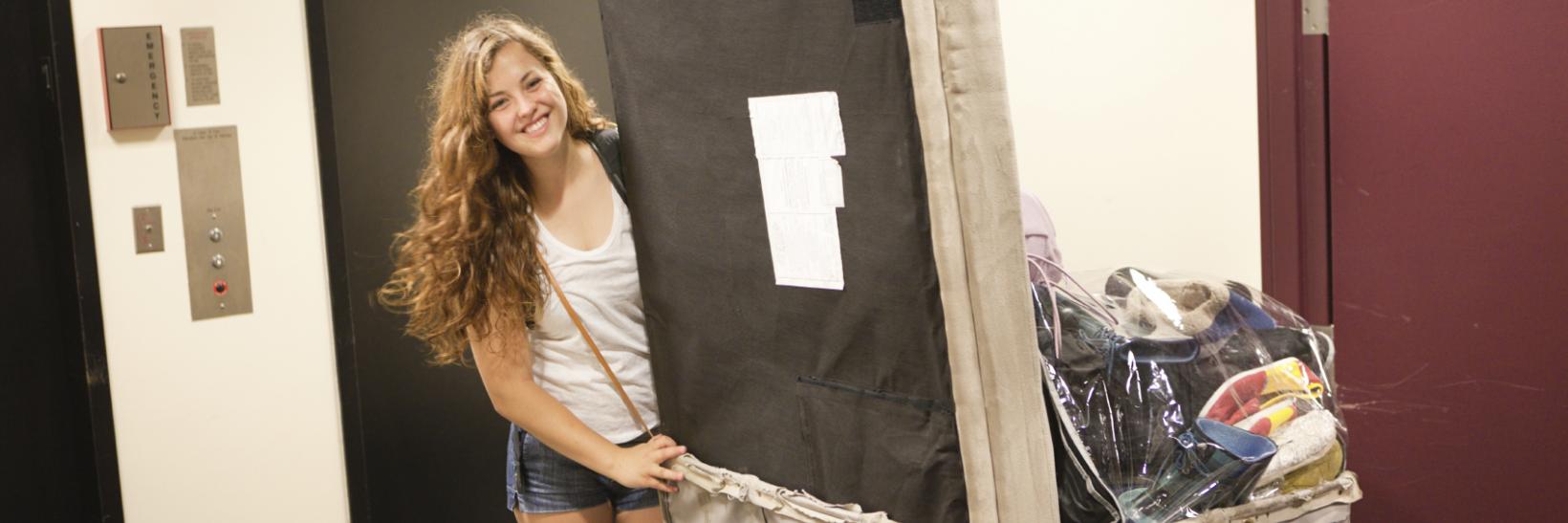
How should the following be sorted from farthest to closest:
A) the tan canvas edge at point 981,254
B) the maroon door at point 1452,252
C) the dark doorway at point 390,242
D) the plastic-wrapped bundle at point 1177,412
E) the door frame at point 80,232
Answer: the dark doorway at point 390,242
the door frame at point 80,232
the maroon door at point 1452,252
the plastic-wrapped bundle at point 1177,412
the tan canvas edge at point 981,254

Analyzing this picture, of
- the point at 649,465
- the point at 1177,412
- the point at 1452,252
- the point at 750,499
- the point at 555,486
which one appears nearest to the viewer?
the point at 1177,412

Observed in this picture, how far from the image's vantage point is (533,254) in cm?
162

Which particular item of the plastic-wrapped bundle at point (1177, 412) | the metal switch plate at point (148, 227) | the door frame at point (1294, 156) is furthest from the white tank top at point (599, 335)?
the metal switch plate at point (148, 227)

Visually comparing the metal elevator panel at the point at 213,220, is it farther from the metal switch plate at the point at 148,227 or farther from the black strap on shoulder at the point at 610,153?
the black strap on shoulder at the point at 610,153

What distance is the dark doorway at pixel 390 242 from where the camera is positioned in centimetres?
282

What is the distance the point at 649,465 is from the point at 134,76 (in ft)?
5.64

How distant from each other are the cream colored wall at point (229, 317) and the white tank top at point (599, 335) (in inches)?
53.1

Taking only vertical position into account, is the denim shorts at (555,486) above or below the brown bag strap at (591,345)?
below

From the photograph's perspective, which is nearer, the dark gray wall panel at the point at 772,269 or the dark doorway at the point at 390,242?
the dark gray wall panel at the point at 772,269

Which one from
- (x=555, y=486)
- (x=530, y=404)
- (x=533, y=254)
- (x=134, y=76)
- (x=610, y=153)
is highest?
(x=134, y=76)

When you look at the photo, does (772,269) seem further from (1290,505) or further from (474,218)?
(1290,505)

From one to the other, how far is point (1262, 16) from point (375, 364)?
83.3 inches

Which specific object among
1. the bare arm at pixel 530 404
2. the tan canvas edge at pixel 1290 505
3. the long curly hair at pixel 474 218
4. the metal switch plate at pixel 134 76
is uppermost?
the metal switch plate at pixel 134 76

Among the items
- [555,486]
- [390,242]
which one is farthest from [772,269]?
[390,242]
